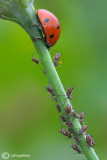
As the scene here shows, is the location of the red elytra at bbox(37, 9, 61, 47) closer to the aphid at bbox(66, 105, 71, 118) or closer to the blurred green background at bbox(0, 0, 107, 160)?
the aphid at bbox(66, 105, 71, 118)

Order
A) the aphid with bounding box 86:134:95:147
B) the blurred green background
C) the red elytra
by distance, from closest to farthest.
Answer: the aphid with bounding box 86:134:95:147
the red elytra
the blurred green background

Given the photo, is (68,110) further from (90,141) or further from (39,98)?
(39,98)

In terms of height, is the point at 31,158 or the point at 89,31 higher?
the point at 89,31

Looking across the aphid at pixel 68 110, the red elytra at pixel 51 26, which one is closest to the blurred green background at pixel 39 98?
the red elytra at pixel 51 26

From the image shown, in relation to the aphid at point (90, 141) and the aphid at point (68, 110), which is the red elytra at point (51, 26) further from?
the aphid at point (90, 141)

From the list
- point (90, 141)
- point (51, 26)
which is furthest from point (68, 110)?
point (51, 26)

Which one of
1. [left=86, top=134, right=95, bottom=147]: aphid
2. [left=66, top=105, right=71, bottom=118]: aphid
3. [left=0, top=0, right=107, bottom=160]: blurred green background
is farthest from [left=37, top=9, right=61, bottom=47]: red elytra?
[left=0, top=0, right=107, bottom=160]: blurred green background

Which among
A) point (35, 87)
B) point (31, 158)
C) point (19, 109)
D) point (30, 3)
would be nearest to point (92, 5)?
point (35, 87)

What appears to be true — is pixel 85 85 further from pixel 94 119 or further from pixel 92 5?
pixel 92 5

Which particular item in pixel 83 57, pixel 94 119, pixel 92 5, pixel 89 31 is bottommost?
pixel 94 119
